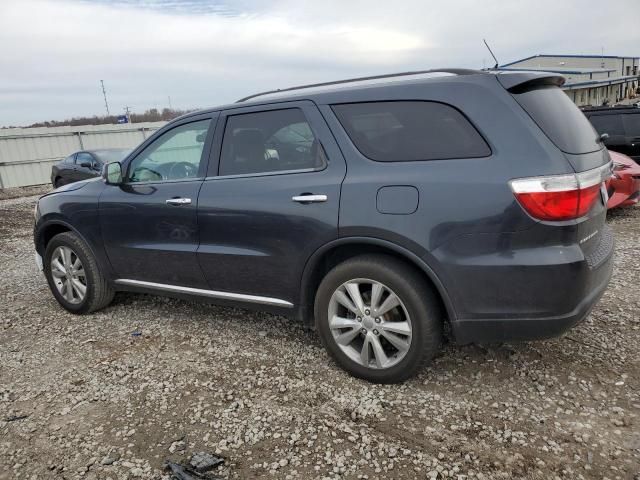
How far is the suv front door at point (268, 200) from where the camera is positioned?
10.1 ft

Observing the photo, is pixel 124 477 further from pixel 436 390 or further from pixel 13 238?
pixel 13 238

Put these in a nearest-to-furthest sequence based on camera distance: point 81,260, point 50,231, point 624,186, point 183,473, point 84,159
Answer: point 183,473 < point 81,260 < point 50,231 < point 624,186 < point 84,159

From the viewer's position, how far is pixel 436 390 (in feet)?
9.98

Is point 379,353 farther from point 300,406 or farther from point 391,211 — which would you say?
point 391,211

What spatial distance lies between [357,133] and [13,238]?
8.47 m

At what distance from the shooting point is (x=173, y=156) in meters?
3.94

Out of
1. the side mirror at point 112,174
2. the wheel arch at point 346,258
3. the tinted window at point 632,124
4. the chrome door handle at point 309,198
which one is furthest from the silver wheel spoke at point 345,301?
the tinted window at point 632,124

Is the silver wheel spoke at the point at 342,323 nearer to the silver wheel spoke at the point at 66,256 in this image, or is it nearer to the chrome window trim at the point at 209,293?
the chrome window trim at the point at 209,293

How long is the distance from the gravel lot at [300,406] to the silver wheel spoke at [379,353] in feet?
0.57

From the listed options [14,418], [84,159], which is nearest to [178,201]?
[14,418]

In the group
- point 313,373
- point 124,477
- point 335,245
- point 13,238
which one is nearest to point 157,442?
point 124,477

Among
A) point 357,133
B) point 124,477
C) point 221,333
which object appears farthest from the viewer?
point 221,333

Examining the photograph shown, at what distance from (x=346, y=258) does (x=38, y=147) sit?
67.7 ft

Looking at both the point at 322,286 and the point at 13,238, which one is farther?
the point at 13,238
